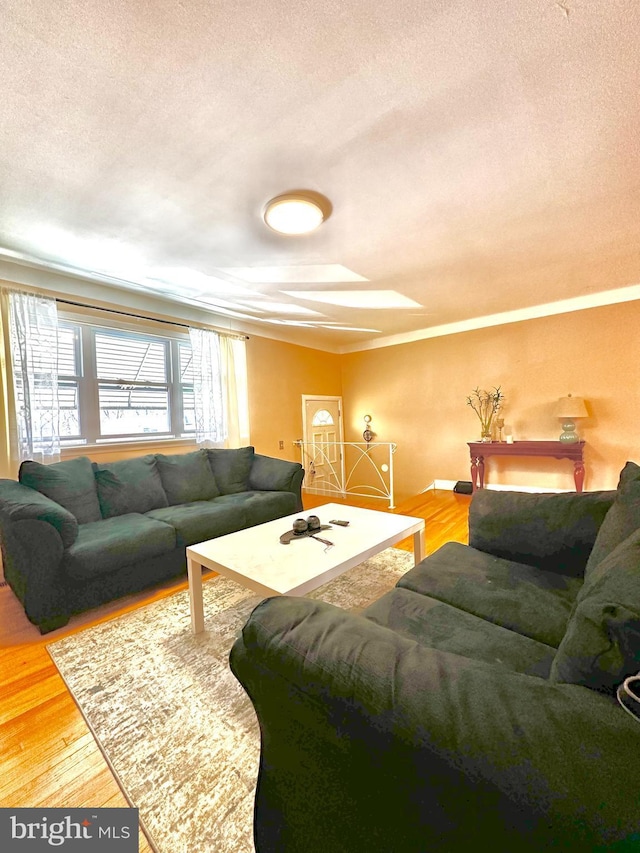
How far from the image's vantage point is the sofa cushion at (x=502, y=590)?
1.19 meters

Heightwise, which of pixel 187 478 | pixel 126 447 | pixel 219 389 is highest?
pixel 219 389

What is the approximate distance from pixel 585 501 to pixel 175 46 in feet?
7.91

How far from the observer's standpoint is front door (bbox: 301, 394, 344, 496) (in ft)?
17.5

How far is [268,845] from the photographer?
80cm

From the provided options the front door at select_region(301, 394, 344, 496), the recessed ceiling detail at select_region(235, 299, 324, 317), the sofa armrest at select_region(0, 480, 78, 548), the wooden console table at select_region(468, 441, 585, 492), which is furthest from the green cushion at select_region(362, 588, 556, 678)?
the front door at select_region(301, 394, 344, 496)

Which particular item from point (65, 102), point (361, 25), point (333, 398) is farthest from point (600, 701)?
point (333, 398)

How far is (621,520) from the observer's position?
1.17m

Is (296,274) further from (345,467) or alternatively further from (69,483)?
(345,467)

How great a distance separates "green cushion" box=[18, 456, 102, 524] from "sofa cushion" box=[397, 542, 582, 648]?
94.5 inches

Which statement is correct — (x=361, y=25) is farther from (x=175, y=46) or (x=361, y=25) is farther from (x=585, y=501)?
(x=585, y=501)

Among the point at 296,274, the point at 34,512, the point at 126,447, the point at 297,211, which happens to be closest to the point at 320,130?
the point at 297,211

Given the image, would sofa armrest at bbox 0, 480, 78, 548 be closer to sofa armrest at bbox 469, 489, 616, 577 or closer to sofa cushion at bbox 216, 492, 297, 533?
sofa cushion at bbox 216, 492, 297, 533

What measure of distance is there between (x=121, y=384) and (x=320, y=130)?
112 inches

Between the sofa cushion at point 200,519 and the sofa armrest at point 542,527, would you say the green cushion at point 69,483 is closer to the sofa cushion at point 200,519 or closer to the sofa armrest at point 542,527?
the sofa cushion at point 200,519
